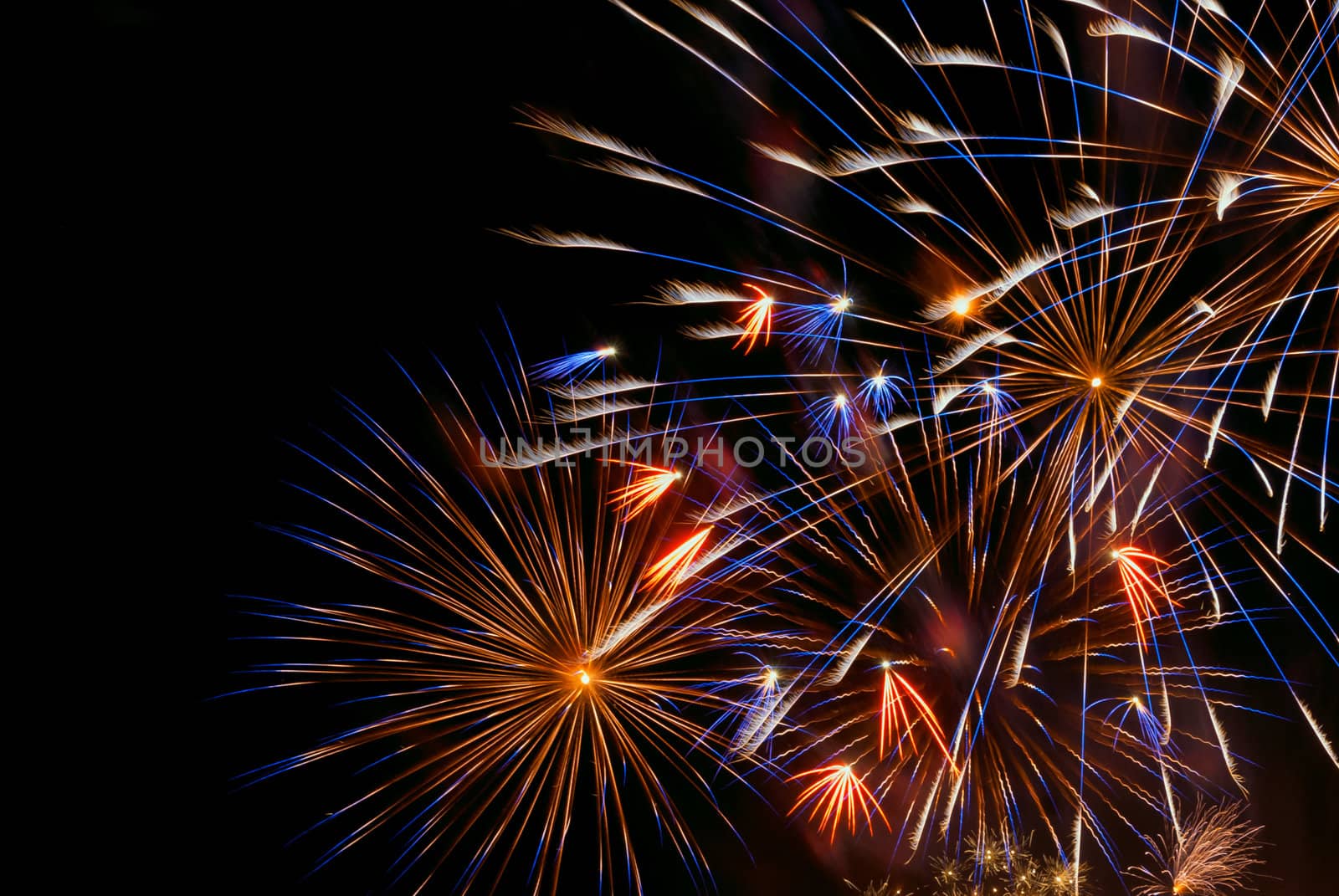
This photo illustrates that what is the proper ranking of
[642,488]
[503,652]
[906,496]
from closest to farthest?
[503,652] → [642,488] → [906,496]

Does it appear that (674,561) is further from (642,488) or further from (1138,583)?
(1138,583)

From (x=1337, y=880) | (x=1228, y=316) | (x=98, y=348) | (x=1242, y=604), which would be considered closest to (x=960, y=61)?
(x=1228, y=316)

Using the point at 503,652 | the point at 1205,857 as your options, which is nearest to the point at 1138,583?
the point at 1205,857

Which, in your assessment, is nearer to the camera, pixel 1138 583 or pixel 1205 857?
pixel 1138 583

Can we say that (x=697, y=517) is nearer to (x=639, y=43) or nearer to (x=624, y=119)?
(x=624, y=119)

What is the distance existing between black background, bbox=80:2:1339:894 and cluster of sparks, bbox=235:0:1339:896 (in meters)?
0.18

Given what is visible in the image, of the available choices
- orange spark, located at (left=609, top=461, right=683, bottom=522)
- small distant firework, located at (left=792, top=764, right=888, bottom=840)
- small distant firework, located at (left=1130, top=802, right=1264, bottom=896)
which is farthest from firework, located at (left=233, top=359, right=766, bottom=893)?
small distant firework, located at (left=1130, top=802, right=1264, bottom=896)

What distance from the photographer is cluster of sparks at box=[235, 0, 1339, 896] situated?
9.75 feet

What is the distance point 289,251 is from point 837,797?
331 centimetres

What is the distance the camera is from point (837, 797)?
3219mm

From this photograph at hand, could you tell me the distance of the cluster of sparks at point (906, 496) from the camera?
297 centimetres

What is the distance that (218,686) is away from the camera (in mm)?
2936

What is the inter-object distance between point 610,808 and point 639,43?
328 cm

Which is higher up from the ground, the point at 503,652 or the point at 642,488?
the point at 642,488
